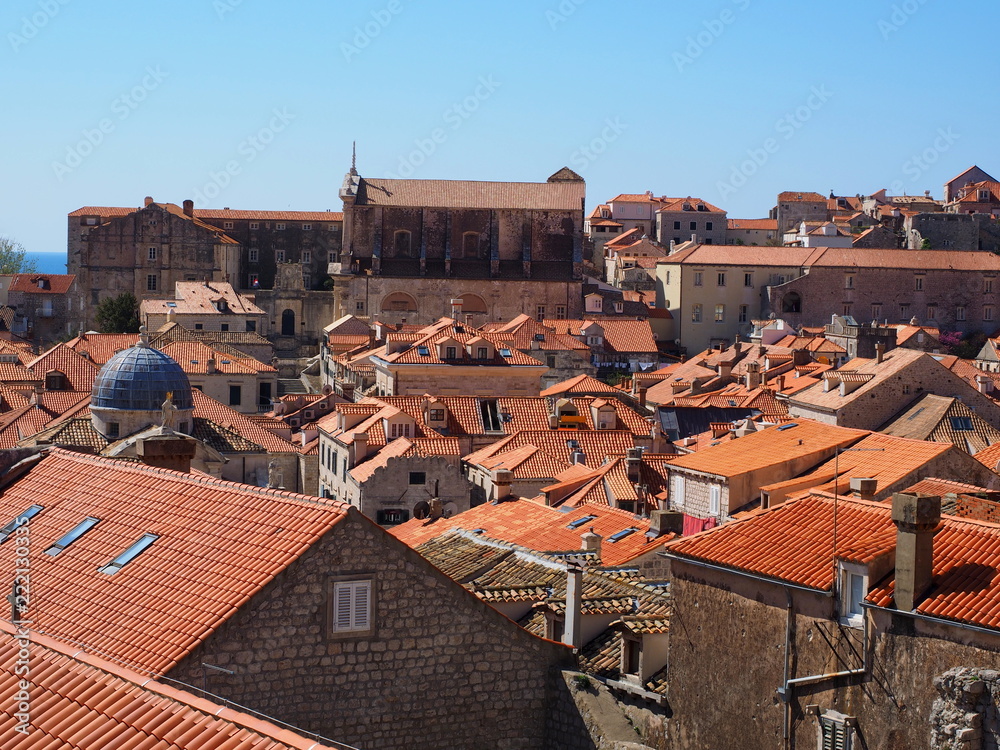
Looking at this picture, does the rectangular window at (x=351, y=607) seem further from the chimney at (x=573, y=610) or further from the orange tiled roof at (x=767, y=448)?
the orange tiled roof at (x=767, y=448)

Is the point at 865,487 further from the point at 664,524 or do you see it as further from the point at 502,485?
the point at 502,485

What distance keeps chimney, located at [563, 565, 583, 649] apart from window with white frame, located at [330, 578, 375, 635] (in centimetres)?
328

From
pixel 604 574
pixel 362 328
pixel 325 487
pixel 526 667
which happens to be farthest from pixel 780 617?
pixel 362 328

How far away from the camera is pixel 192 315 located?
8188 cm

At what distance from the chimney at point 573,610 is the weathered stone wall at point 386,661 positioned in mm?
1562

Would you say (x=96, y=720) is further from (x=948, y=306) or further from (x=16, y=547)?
(x=948, y=306)

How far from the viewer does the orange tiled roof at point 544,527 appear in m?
22.2

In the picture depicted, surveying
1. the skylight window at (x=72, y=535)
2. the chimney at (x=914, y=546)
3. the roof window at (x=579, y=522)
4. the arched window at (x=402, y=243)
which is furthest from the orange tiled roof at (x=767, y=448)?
the arched window at (x=402, y=243)

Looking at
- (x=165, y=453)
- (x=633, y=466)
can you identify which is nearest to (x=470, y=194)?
(x=633, y=466)

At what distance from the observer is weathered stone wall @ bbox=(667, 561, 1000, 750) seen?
1304cm

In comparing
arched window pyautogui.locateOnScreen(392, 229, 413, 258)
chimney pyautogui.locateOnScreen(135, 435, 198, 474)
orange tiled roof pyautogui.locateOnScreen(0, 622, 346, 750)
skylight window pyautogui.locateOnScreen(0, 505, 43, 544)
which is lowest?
orange tiled roof pyautogui.locateOnScreen(0, 622, 346, 750)

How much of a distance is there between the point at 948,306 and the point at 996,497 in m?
75.8

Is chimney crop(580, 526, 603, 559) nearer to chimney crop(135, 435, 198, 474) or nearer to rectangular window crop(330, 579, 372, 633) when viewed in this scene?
chimney crop(135, 435, 198, 474)

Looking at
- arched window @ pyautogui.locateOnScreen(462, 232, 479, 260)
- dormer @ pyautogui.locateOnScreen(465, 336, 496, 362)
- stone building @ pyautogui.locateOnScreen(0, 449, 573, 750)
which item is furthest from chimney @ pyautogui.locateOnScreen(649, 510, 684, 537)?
arched window @ pyautogui.locateOnScreen(462, 232, 479, 260)
